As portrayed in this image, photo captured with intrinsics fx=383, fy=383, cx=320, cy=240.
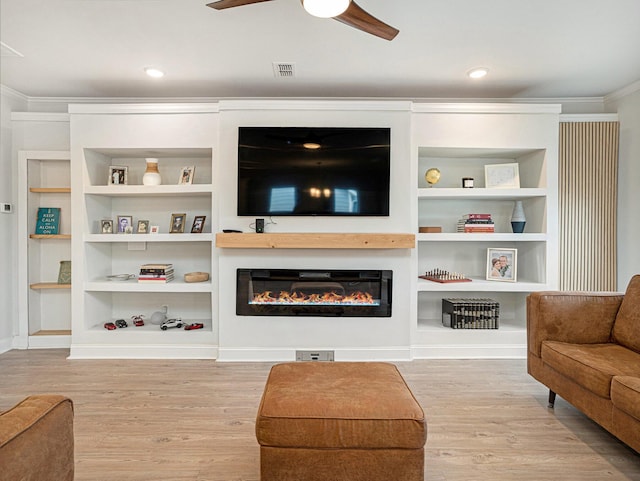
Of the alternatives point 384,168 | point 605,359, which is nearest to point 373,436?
point 605,359

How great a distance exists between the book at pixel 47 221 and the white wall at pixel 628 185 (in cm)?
552

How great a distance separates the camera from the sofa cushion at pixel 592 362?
1950 mm

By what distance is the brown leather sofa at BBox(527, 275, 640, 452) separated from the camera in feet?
6.37

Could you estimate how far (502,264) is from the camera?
3.67 meters

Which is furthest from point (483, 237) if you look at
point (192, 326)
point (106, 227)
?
point (106, 227)

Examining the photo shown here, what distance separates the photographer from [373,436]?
1520 millimetres

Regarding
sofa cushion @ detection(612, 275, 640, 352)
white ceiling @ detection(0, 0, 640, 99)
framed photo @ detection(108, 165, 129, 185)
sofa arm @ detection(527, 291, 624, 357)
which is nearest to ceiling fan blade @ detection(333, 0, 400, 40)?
white ceiling @ detection(0, 0, 640, 99)

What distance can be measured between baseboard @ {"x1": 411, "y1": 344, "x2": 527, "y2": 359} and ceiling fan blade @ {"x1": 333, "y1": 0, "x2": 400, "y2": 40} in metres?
2.57

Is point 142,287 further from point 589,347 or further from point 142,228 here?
point 589,347

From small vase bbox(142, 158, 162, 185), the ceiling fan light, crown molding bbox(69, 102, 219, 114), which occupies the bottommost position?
small vase bbox(142, 158, 162, 185)

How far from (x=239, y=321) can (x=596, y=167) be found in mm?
3662

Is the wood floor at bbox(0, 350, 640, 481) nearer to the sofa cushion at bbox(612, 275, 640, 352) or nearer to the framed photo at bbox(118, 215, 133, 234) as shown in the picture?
the sofa cushion at bbox(612, 275, 640, 352)

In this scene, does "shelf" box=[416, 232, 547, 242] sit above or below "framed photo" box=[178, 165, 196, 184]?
below

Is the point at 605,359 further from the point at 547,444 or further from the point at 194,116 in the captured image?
the point at 194,116
